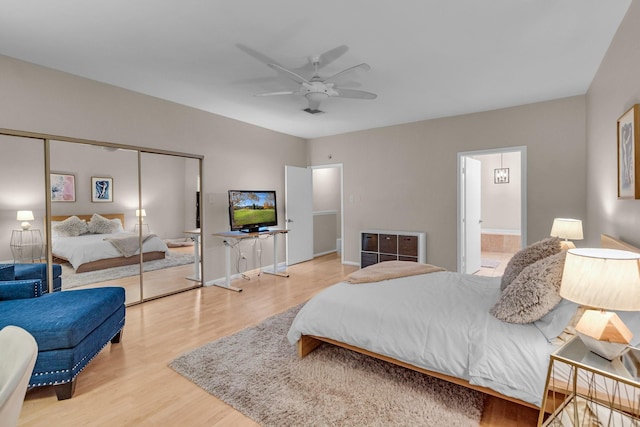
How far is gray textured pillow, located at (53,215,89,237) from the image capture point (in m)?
3.24

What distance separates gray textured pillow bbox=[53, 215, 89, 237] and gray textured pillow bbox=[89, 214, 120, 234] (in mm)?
68

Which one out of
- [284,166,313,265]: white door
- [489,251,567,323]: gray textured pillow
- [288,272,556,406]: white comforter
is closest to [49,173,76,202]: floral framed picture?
[288,272,556,406]: white comforter

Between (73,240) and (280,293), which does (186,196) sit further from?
(280,293)

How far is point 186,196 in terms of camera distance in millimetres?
4395

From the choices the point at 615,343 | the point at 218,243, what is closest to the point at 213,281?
the point at 218,243

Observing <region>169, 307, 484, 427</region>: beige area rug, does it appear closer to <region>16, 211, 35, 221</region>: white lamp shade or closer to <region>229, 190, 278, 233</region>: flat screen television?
<region>16, 211, 35, 221</region>: white lamp shade

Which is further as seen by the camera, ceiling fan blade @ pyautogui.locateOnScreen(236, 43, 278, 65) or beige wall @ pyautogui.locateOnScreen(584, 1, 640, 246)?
ceiling fan blade @ pyautogui.locateOnScreen(236, 43, 278, 65)

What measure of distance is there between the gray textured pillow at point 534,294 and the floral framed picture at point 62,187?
13.3 feet

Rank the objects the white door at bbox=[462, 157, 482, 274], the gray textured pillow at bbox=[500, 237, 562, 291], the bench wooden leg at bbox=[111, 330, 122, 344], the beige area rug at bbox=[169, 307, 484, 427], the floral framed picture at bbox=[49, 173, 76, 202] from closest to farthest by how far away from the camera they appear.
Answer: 1. the beige area rug at bbox=[169, 307, 484, 427]
2. the gray textured pillow at bbox=[500, 237, 562, 291]
3. the bench wooden leg at bbox=[111, 330, 122, 344]
4. the floral framed picture at bbox=[49, 173, 76, 202]
5. the white door at bbox=[462, 157, 482, 274]

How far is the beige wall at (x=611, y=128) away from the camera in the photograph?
85.0 inches

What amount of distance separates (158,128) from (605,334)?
460 centimetres

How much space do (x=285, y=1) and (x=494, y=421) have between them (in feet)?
9.68

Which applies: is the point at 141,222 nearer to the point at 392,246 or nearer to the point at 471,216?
the point at 392,246

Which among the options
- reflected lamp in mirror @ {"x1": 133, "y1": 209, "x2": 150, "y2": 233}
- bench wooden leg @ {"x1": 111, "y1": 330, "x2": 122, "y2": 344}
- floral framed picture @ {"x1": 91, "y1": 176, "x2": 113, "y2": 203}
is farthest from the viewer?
reflected lamp in mirror @ {"x1": 133, "y1": 209, "x2": 150, "y2": 233}
